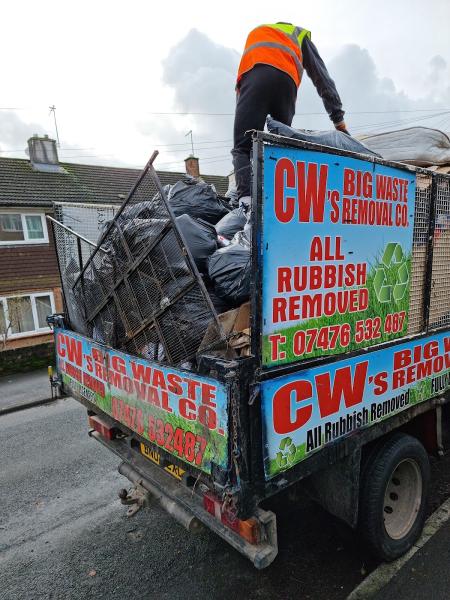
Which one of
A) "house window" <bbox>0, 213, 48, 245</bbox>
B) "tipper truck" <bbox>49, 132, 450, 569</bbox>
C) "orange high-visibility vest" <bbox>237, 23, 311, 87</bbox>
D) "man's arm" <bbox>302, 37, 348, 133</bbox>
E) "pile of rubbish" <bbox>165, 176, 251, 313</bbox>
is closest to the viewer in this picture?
"tipper truck" <bbox>49, 132, 450, 569</bbox>

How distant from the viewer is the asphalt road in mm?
2555

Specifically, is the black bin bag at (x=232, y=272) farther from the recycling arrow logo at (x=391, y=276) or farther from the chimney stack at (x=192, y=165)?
the chimney stack at (x=192, y=165)

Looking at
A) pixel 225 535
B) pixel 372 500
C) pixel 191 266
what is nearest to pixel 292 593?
pixel 372 500

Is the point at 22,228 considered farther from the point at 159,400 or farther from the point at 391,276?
the point at 391,276

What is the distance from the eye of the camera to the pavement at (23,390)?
6.90m

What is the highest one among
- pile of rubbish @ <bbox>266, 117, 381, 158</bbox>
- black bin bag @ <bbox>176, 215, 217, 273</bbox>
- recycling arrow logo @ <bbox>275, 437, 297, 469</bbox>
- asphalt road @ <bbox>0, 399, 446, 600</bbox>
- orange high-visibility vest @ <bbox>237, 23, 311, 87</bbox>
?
orange high-visibility vest @ <bbox>237, 23, 311, 87</bbox>

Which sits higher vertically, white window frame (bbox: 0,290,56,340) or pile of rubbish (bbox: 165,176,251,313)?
pile of rubbish (bbox: 165,176,251,313)

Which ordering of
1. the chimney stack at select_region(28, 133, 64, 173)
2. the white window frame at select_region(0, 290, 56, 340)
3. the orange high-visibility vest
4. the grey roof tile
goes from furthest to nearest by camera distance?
the chimney stack at select_region(28, 133, 64, 173), the grey roof tile, the white window frame at select_region(0, 290, 56, 340), the orange high-visibility vest

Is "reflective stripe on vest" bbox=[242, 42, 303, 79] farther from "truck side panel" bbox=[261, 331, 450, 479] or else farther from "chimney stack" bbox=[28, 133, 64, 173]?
"chimney stack" bbox=[28, 133, 64, 173]

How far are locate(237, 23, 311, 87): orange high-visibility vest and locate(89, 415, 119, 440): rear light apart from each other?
9.61 feet

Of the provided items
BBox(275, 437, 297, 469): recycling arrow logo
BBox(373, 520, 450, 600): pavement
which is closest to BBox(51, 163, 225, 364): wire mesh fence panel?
BBox(275, 437, 297, 469): recycling arrow logo

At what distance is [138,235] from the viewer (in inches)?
92.0

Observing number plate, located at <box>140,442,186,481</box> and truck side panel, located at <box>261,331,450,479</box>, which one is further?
number plate, located at <box>140,442,186,481</box>

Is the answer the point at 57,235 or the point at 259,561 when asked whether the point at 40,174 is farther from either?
the point at 259,561
